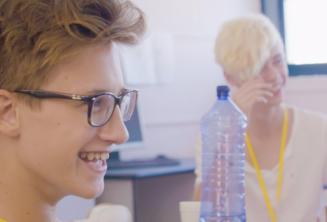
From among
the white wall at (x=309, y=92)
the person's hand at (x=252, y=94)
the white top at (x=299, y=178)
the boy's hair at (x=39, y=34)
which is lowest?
the white top at (x=299, y=178)

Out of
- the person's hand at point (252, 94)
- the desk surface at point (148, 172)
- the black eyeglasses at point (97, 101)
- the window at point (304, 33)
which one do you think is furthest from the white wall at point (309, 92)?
the black eyeglasses at point (97, 101)

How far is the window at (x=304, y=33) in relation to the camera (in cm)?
347

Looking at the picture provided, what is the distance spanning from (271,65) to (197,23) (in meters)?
1.48

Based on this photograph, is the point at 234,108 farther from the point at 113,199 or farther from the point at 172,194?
the point at 172,194

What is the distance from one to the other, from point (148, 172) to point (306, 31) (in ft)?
4.19

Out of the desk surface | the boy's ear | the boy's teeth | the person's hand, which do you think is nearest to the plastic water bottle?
the person's hand

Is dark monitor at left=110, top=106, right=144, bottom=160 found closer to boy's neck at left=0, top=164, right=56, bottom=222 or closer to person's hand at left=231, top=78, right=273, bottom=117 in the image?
person's hand at left=231, top=78, right=273, bottom=117

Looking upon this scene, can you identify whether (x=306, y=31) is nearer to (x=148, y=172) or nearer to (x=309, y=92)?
(x=309, y=92)

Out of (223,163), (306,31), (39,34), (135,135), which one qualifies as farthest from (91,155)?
(306,31)

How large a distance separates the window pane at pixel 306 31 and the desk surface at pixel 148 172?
94 centimetres

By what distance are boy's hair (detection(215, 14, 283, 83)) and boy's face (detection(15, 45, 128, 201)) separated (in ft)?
3.87

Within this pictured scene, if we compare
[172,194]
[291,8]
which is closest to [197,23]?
[291,8]

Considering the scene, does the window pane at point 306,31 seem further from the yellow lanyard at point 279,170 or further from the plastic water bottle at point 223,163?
the plastic water bottle at point 223,163

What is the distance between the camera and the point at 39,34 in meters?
0.96
